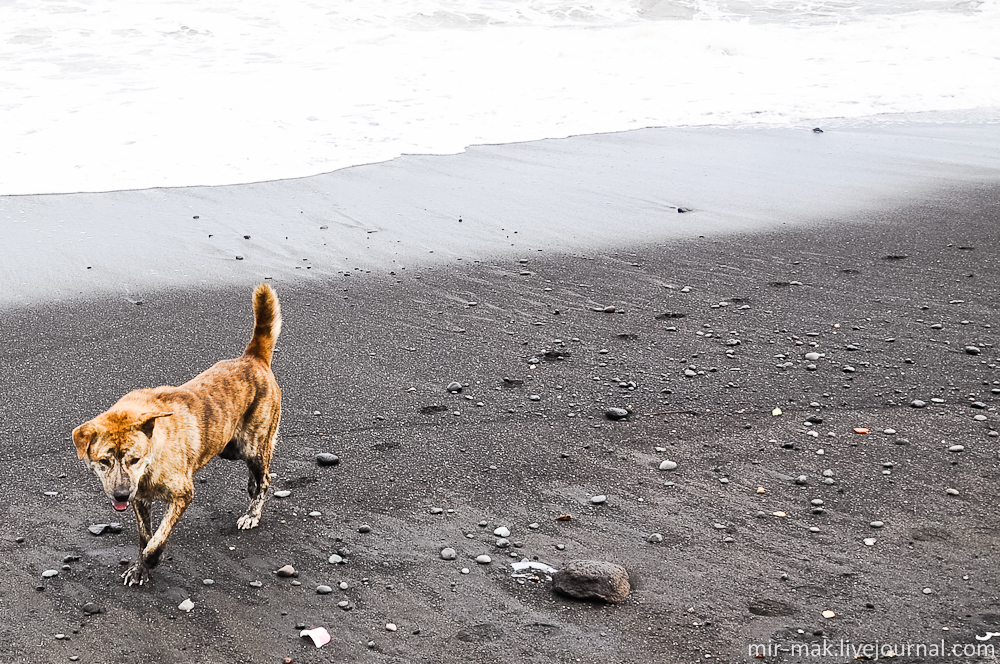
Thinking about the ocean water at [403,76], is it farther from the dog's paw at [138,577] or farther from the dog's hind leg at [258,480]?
the dog's paw at [138,577]

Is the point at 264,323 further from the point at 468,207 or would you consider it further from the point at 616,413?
the point at 468,207

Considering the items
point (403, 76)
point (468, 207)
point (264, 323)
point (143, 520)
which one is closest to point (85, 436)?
point (143, 520)

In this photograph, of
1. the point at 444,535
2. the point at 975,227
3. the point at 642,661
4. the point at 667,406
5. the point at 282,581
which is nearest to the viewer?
the point at 642,661

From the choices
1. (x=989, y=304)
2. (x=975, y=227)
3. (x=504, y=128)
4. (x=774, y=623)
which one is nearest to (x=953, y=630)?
(x=774, y=623)

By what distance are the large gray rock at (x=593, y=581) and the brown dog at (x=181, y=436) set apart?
5.07 feet

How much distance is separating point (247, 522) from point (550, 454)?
67.0 inches

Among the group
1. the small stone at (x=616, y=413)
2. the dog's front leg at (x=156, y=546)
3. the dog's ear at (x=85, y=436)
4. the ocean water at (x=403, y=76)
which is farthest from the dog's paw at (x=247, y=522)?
the ocean water at (x=403, y=76)

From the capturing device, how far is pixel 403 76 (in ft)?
54.5

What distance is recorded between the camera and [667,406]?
582 centimetres

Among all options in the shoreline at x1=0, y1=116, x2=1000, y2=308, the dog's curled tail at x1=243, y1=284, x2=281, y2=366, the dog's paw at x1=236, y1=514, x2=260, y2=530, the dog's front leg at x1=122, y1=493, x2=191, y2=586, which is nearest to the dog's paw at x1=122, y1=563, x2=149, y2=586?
the dog's front leg at x1=122, y1=493, x2=191, y2=586

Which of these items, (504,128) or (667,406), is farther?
(504,128)

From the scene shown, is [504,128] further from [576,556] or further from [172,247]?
[576,556]

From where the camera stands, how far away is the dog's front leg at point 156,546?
3977 mm

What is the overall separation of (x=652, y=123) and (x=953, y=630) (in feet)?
37.5
